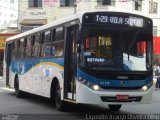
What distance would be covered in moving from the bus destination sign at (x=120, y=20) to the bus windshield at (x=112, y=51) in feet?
0.80

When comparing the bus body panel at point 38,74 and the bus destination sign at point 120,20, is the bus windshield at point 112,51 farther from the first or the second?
the bus body panel at point 38,74

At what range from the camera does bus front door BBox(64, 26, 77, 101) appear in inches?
560

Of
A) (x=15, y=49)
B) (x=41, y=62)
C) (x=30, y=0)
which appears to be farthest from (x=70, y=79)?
(x=30, y=0)

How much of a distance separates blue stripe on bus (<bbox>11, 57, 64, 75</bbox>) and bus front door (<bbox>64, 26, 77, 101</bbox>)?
43 cm

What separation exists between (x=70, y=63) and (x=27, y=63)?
5.68 m

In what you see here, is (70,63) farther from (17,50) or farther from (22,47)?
(17,50)

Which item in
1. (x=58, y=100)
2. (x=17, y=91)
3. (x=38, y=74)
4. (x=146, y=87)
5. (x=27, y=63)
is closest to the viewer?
(x=146, y=87)

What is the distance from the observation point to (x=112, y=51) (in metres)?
13.4

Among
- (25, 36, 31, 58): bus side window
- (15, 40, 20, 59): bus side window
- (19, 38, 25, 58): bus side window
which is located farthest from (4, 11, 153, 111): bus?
(15, 40, 20, 59): bus side window

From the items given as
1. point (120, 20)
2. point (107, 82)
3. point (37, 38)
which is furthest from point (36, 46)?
point (107, 82)

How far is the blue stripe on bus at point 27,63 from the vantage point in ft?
50.9

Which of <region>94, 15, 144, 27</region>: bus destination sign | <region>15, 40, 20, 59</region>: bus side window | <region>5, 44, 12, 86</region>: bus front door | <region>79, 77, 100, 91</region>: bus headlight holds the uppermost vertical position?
<region>94, 15, 144, 27</region>: bus destination sign

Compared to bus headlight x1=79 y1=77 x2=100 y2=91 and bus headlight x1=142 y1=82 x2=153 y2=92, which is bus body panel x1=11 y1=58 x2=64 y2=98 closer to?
bus headlight x1=79 y1=77 x2=100 y2=91

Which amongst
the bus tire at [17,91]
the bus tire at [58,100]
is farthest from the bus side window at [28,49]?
the bus tire at [58,100]
